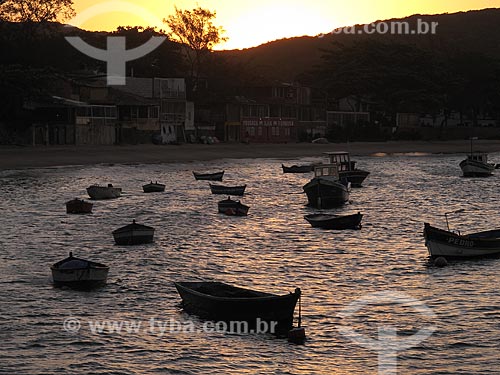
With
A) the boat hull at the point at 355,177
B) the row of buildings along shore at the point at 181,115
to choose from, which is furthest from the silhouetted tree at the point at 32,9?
the boat hull at the point at 355,177

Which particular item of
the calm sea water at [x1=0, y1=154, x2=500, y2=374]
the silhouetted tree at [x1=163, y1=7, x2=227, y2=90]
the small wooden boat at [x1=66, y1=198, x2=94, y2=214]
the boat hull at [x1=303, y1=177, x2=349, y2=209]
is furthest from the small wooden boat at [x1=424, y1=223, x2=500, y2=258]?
the silhouetted tree at [x1=163, y1=7, x2=227, y2=90]

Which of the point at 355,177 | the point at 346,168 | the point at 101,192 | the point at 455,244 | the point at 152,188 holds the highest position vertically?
the point at 346,168

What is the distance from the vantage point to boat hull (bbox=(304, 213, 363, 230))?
4381 cm

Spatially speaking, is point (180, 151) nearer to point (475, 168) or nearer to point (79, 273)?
A: point (475, 168)

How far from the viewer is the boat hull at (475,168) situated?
279 ft

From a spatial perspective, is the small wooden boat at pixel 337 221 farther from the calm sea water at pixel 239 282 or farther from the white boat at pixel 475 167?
the white boat at pixel 475 167

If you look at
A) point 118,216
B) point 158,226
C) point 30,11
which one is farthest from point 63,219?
point 30,11

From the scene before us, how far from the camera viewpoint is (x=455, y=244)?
34.1 metres

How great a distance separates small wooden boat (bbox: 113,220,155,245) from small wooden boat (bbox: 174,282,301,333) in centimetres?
1347

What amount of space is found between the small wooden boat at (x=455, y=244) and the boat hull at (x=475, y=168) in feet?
171

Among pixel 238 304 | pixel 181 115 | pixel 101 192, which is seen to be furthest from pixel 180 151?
pixel 238 304

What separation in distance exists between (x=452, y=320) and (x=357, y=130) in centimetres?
11219

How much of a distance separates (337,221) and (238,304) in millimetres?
21821

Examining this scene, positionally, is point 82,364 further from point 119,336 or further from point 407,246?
point 407,246
